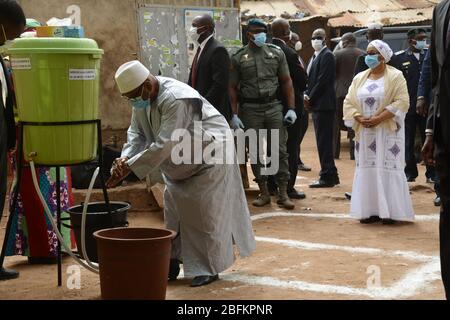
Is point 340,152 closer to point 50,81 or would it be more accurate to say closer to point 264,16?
point 264,16

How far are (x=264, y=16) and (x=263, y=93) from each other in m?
12.0

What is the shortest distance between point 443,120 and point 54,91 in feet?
8.21

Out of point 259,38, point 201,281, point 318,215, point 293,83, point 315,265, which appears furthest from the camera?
point 293,83

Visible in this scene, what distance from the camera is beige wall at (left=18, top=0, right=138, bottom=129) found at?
9.30m

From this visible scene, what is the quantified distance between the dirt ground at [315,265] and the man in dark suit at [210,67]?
1.44m

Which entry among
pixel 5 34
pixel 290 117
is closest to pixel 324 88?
pixel 290 117

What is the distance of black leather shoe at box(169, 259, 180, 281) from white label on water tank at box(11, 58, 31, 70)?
1.80 m

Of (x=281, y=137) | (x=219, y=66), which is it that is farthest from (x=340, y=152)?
(x=219, y=66)

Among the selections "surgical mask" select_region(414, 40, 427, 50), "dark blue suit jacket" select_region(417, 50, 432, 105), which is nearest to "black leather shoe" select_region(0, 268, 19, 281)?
"dark blue suit jacket" select_region(417, 50, 432, 105)

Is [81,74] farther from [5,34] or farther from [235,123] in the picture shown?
[235,123]

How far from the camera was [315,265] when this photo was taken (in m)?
6.25

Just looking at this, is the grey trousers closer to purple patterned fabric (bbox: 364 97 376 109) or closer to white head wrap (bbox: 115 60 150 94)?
purple patterned fabric (bbox: 364 97 376 109)

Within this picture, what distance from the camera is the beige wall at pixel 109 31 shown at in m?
9.30
